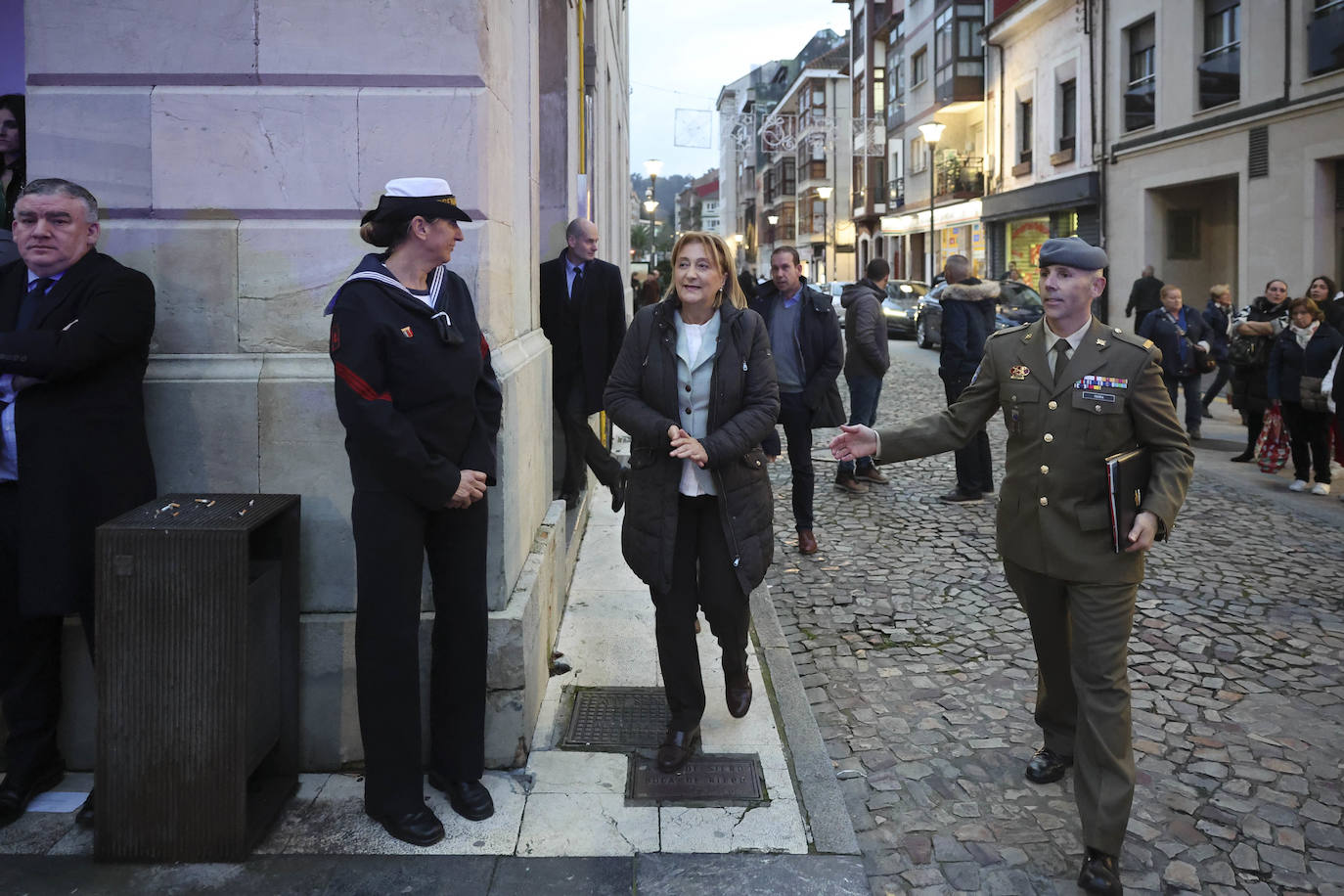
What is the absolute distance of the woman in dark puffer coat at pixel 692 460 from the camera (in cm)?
423

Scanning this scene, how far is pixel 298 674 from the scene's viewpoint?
413 centimetres

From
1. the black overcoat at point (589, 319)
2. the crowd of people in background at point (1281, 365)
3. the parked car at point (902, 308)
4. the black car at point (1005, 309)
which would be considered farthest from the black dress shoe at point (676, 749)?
the parked car at point (902, 308)

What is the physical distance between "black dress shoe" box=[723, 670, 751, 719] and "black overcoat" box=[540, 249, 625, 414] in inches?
129

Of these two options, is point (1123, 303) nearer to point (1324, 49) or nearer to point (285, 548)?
point (1324, 49)

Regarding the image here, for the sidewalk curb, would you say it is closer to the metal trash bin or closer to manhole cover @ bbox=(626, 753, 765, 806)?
manhole cover @ bbox=(626, 753, 765, 806)

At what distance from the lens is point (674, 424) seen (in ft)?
13.8

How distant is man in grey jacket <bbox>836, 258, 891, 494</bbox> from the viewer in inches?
375

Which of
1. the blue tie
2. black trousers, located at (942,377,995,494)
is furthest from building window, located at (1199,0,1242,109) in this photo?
the blue tie

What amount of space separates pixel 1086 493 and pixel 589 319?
14.5ft

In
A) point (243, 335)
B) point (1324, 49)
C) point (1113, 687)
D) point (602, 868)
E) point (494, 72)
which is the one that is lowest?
point (602, 868)

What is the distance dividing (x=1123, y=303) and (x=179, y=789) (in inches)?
970

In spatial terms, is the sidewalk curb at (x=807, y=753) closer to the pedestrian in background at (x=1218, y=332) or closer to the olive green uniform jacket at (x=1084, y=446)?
the olive green uniform jacket at (x=1084, y=446)

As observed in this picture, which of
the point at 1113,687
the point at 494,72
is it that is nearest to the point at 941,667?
the point at 1113,687

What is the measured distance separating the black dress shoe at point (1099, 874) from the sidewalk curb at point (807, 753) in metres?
0.69
